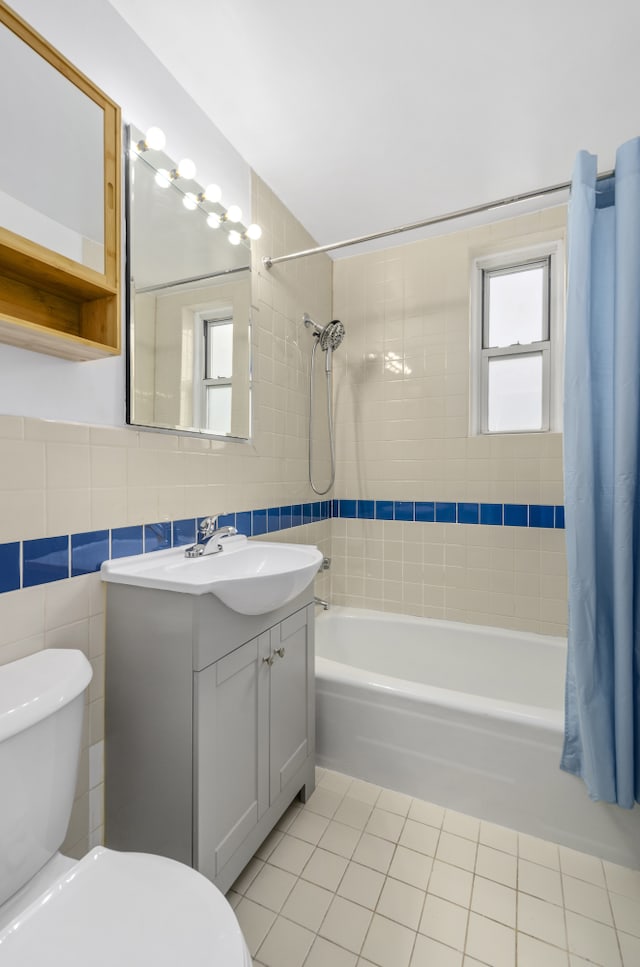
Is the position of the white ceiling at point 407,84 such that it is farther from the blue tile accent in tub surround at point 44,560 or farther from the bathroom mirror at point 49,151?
the blue tile accent in tub surround at point 44,560

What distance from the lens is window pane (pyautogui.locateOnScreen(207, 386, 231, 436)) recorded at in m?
1.69

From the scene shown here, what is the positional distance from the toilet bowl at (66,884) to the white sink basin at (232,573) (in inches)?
11.1

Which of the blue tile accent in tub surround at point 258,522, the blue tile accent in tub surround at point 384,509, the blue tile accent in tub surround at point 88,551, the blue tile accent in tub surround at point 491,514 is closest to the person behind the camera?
the blue tile accent in tub surround at point 88,551

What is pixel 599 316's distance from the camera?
57.8 inches

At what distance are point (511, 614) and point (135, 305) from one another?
7.07 ft

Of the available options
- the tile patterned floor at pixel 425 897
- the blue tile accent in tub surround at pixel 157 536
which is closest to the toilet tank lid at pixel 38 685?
the blue tile accent in tub surround at pixel 157 536

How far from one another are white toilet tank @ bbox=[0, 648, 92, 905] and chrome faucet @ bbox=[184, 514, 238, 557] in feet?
1.71

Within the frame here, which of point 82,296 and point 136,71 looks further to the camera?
point 136,71

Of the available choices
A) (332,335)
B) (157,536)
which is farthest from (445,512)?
(157,536)

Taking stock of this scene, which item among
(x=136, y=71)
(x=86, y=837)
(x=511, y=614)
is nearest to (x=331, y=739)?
(x=86, y=837)

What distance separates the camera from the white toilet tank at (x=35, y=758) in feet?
2.60

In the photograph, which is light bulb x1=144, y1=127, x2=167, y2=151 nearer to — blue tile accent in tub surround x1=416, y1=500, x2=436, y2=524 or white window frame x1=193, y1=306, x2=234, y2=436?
white window frame x1=193, y1=306, x2=234, y2=436

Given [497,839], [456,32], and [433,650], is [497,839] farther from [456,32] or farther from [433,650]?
[456,32]

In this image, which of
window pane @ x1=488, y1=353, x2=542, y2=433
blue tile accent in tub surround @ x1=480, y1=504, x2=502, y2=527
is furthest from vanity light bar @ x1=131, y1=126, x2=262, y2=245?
blue tile accent in tub surround @ x1=480, y1=504, x2=502, y2=527
